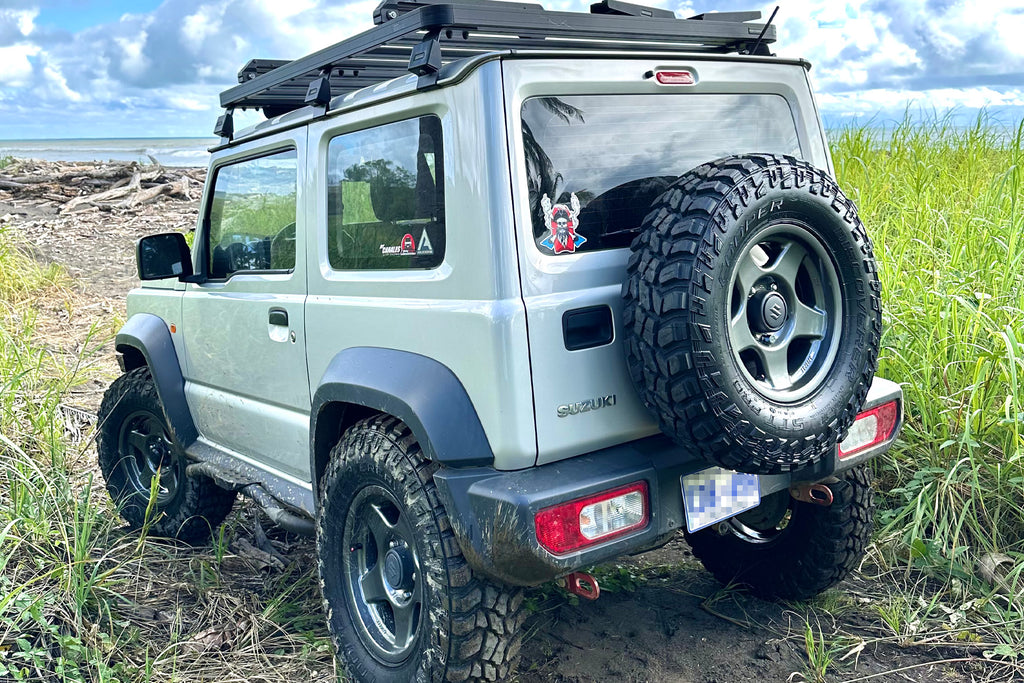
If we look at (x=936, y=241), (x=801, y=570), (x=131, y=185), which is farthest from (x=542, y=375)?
(x=131, y=185)

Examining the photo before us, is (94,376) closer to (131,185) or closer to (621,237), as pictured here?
(621,237)

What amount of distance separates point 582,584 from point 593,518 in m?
0.24

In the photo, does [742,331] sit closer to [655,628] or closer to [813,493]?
[813,493]

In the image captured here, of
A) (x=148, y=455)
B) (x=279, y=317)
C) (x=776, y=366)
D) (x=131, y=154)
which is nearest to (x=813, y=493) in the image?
(x=776, y=366)

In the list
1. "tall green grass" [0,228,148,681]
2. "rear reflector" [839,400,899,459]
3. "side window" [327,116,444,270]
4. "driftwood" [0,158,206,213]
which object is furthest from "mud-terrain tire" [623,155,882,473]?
"driftwood" [0,158,206,213]

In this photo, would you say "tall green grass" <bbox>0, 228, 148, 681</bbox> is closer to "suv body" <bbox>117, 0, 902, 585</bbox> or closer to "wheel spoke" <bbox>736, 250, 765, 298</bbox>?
"suv body" <bbox>117, 0, 902, 585</bbox>

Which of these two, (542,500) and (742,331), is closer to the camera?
(542,500)

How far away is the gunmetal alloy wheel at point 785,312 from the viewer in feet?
7.35

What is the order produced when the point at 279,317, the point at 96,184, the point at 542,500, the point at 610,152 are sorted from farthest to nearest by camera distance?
the point at 96,184 → the point at 279,317 → the point at 610,152 → the point at 542,500

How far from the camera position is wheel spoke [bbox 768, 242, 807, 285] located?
91.1 inches

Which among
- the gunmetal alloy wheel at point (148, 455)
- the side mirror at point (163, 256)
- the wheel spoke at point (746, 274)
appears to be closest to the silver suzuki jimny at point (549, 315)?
the wheel spoke at point (746, 274)

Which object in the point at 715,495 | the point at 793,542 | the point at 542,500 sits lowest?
the point at 793,542

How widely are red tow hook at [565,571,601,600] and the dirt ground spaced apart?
67 centimetres

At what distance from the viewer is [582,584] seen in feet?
Answer: 7.57
